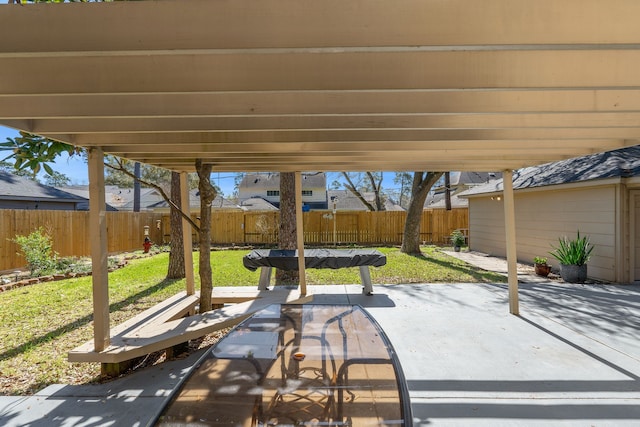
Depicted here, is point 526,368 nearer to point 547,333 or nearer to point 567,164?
point 547,333

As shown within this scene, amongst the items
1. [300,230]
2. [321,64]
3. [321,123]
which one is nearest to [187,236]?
[300,230]

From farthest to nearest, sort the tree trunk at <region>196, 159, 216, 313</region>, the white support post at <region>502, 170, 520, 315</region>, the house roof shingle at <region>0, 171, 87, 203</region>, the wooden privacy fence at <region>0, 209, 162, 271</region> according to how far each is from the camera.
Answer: the house roof shingle at <region>0, 171, 87, 203</region>
the wooden privacy fence at <region>0, 209, 162, 271</region>
the white support post at <region>502, 170, 520, 315</region>
the tree trunk at <region>196, 159, 216, 313</region>

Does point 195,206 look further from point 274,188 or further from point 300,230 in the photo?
point 300,230

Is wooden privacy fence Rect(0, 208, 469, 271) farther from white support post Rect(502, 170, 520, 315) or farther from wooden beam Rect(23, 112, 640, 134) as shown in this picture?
wooden beam Rect(23, 112, 640, 134)

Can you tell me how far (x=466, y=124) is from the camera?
9.70 feet

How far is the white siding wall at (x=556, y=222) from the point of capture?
718 cm

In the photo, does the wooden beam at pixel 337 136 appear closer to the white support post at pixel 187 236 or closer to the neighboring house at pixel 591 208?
the white support post at pixel 187 236

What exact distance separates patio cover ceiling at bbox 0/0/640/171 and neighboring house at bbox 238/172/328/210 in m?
24.0

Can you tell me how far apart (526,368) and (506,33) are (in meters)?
3.21

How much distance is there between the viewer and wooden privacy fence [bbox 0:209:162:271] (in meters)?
8.66

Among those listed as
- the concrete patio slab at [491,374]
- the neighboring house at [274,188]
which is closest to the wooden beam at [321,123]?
the concrete patio slab at [491,374]

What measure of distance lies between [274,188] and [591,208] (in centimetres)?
2268

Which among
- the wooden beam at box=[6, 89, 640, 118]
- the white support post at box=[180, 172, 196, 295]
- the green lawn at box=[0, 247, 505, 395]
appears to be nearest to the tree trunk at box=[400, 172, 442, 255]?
the green lawn at box=[0, 247, 505, 395]

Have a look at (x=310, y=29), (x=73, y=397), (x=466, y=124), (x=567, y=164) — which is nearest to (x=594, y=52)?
(x=466, y=124)
